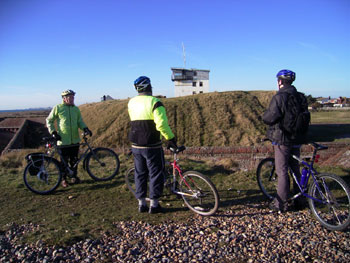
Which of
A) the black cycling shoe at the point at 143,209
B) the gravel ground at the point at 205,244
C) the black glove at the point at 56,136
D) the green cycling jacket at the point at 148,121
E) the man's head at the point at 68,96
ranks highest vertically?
the man's head at the point at 68,96

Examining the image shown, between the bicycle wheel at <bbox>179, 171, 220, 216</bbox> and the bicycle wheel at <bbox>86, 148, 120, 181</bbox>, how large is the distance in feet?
7.92

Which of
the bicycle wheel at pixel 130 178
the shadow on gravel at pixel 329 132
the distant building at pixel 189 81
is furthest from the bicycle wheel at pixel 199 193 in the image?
the distant building at pixel 189 81

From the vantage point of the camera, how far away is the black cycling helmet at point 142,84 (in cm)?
393

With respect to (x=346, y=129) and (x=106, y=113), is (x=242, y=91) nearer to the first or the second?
(x=346, y=129)

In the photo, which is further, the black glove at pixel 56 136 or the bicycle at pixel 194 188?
the black glove at pixel 56 136

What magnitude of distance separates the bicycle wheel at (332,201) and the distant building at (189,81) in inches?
1997

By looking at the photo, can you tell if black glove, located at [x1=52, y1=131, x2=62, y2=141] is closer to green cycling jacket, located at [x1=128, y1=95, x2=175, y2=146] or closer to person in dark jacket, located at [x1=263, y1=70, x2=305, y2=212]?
green cycling jacket, located at [x1=128, y1=95, x2=175, y2=146]

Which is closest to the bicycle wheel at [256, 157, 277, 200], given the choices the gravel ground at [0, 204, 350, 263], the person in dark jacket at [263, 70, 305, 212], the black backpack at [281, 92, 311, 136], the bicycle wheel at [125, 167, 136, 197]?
the person in dark jacket at [263, 70, 305, 212]

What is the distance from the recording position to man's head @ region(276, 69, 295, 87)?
3795 mm

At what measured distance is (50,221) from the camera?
3.87m

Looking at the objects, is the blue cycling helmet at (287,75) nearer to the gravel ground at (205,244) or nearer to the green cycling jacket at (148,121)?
the green cycling jacket at (148,121)

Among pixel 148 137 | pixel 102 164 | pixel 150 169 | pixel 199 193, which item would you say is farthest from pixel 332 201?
pixel 102 164

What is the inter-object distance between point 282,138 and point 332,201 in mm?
1076

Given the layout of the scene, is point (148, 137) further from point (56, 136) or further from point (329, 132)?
point (329, 132)
